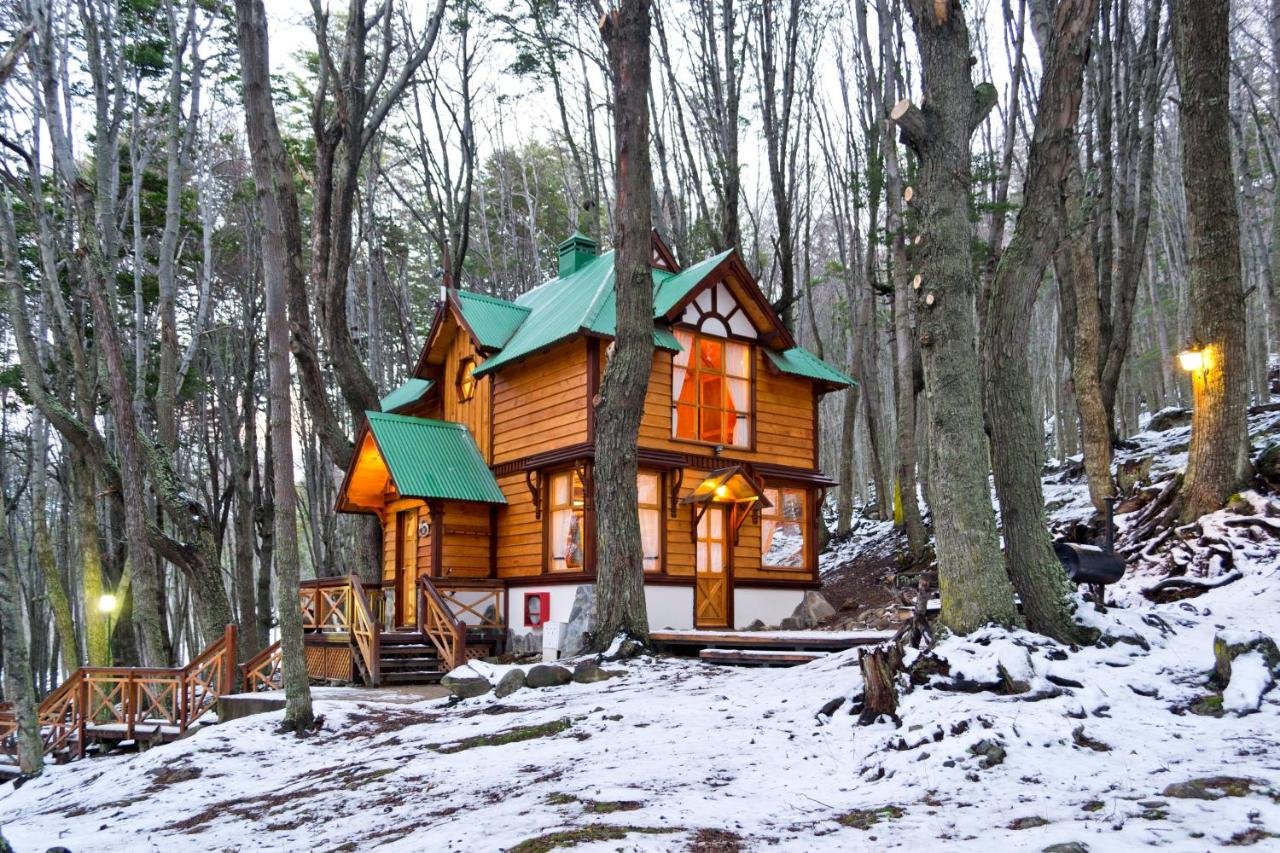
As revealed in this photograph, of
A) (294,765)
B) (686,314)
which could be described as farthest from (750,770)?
(686,314)

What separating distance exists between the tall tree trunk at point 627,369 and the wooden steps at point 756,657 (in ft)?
3.38

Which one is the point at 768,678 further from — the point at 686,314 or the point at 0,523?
the point at 686,314

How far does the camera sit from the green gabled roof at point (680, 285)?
1574 centimetres

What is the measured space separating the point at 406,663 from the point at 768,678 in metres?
7.31

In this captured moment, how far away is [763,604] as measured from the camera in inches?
659

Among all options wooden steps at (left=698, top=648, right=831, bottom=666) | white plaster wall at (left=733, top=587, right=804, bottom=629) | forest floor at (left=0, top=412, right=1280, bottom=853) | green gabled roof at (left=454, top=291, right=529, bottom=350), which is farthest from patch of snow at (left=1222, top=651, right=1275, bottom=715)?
green gabled roof at (left=454, top=291, right=529, bottom=350)

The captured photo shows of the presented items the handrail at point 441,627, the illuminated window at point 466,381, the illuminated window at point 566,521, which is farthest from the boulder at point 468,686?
the illuminated window at point 466,381

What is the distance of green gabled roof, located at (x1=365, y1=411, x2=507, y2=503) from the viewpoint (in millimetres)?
15672

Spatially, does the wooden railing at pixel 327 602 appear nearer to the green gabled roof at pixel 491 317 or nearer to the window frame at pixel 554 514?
the window frame at pixel 554 514

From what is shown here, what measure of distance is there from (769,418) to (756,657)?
301 inches

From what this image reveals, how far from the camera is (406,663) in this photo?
1408 centimetres

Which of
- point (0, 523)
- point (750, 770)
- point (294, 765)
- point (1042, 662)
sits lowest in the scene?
point (294, 765)

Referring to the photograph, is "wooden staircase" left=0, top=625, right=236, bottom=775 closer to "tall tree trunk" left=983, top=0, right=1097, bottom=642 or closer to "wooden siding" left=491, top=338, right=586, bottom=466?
"wooden siding" left=491, top=338, right=586, bottom=466

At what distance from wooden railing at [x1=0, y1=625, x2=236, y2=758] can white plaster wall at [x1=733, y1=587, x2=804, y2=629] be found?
27.2 ft
